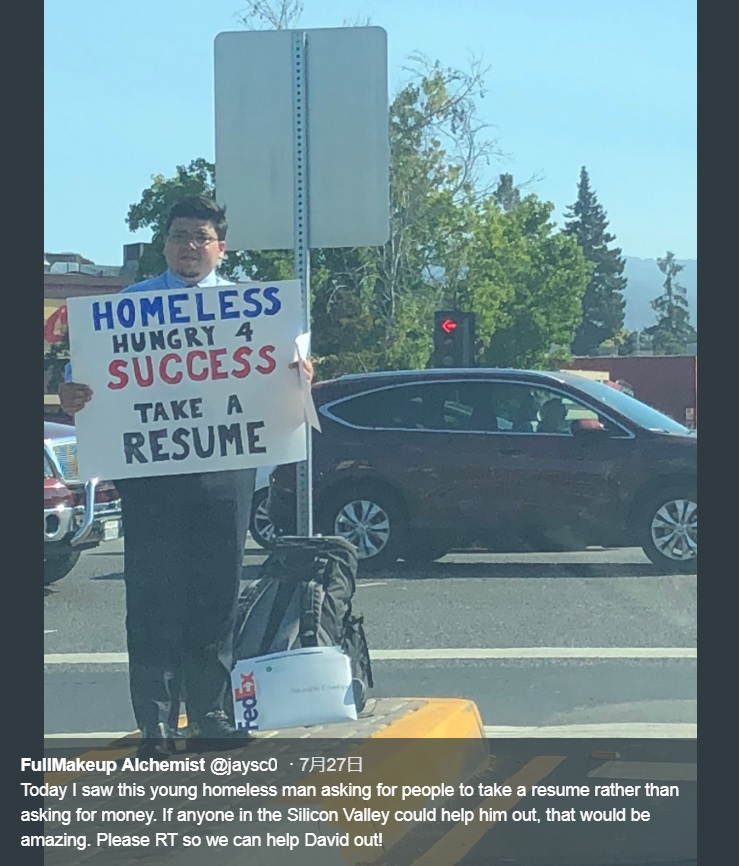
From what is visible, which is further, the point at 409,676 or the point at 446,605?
the point at 446,605

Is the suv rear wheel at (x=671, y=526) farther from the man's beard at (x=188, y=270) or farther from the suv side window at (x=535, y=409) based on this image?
the man's beard at (x=188, y=270)

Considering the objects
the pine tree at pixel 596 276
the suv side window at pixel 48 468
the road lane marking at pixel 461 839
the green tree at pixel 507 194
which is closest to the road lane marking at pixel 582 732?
the road lane marking at pixel 461 839

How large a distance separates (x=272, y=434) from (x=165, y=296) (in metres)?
0.61

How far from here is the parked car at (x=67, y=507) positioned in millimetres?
9328

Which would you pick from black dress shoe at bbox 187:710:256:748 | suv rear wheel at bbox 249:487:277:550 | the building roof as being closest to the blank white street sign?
black dress shoe at bbox 187:710:256:748

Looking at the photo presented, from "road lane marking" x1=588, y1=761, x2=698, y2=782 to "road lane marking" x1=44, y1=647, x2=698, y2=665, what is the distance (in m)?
2.31

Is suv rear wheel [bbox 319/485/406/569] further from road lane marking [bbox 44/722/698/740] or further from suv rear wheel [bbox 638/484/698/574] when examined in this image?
road lane marking [bbox 44/722/698/740]

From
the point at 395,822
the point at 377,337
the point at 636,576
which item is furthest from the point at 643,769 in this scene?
the point at 377,337

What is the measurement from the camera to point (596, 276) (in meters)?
62.6

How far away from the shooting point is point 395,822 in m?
4.28

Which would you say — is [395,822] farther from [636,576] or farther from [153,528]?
[636,576]

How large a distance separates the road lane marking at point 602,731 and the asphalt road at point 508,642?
0.03ft

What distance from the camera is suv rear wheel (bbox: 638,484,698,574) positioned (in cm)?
1026

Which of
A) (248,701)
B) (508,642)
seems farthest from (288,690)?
(508,642)
